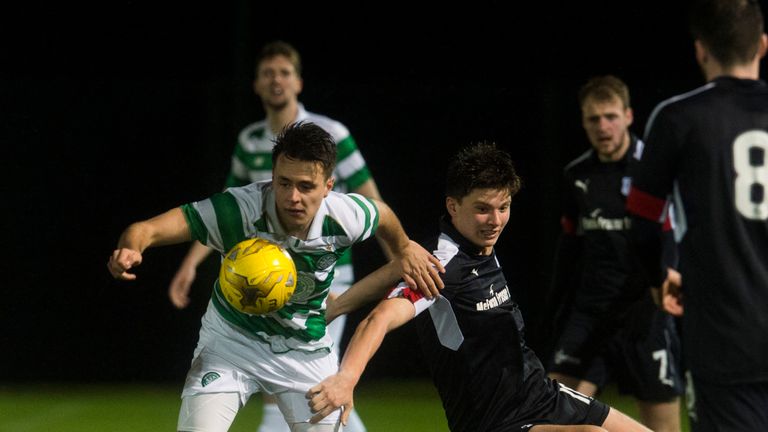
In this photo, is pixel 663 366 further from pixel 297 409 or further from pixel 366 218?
pixel 297 409

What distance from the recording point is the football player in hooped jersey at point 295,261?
4309mm

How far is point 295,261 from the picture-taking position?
4488 mm

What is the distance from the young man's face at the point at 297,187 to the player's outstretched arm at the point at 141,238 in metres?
0.37

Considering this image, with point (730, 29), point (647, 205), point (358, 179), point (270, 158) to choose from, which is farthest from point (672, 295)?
point (270, 158)

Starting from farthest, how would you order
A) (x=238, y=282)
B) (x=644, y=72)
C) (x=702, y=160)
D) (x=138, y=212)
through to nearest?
1. (x=644, y=72)
2. (x=138, y=212)
3. (x=238, y=282)
4. (x=702, y=160)

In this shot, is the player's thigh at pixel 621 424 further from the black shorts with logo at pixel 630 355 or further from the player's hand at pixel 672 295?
the black shorts with logo at pixel 630 355

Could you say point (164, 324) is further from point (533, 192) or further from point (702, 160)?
point (702, 160)

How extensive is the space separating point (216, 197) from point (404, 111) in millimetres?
4840

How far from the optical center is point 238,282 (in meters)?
4.20

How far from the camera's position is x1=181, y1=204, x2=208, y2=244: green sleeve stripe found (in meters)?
4.30

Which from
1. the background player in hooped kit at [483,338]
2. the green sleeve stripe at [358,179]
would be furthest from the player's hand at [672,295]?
the green sleeve stripe at [358,179]

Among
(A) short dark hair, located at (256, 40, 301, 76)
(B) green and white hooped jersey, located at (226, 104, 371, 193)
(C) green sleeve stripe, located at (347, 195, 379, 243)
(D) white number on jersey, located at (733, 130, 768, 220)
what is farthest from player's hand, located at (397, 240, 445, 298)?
(A) short dark hair, located at (256, 40, 301, 76)

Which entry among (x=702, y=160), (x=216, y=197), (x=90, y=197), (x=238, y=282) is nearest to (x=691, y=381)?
(x=702, y=160)

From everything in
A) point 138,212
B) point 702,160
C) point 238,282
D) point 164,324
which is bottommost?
point 164,324
